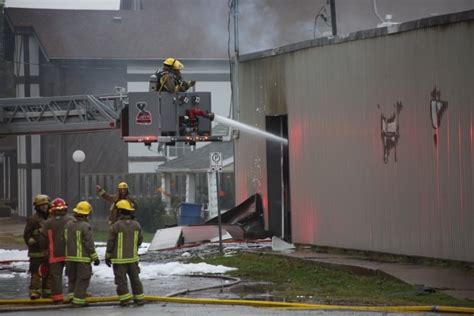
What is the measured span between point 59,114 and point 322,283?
35.1 ft

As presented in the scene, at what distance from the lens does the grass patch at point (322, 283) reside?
12406 mm

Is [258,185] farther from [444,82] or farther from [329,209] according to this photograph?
[444,82]

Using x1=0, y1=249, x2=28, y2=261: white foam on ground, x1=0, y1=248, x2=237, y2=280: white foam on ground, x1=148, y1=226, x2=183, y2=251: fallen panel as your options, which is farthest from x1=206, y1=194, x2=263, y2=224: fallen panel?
x1=0, y1=249, x2=28, y2=261: white foam on ground

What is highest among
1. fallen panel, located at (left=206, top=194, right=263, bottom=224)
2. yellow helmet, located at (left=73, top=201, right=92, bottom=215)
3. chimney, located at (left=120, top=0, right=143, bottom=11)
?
chimney, located at (left=120, top=0, right=143, bottom=11)

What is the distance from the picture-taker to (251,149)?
21.1 metres

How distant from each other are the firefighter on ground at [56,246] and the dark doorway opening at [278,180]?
7.58 m

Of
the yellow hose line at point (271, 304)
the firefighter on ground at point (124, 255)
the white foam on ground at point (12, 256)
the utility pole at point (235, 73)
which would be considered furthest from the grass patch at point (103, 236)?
the firefighter on ground at point (124, 255)

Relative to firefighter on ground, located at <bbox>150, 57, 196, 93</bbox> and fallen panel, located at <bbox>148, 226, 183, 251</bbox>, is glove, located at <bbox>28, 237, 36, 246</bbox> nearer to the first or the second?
firefighter on ground, located at <bbox>150, 57, 196, 93</bbox>

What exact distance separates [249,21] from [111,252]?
2098 cm

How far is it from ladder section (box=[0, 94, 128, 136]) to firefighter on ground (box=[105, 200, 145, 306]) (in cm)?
928

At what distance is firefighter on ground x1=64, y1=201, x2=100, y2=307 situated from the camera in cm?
1280

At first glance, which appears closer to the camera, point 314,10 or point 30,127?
point 30,127

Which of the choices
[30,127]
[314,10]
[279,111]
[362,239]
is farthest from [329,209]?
[314,10]

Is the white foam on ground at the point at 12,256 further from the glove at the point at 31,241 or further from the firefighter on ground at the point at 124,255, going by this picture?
the firefighter on ground at the point at 124,255
